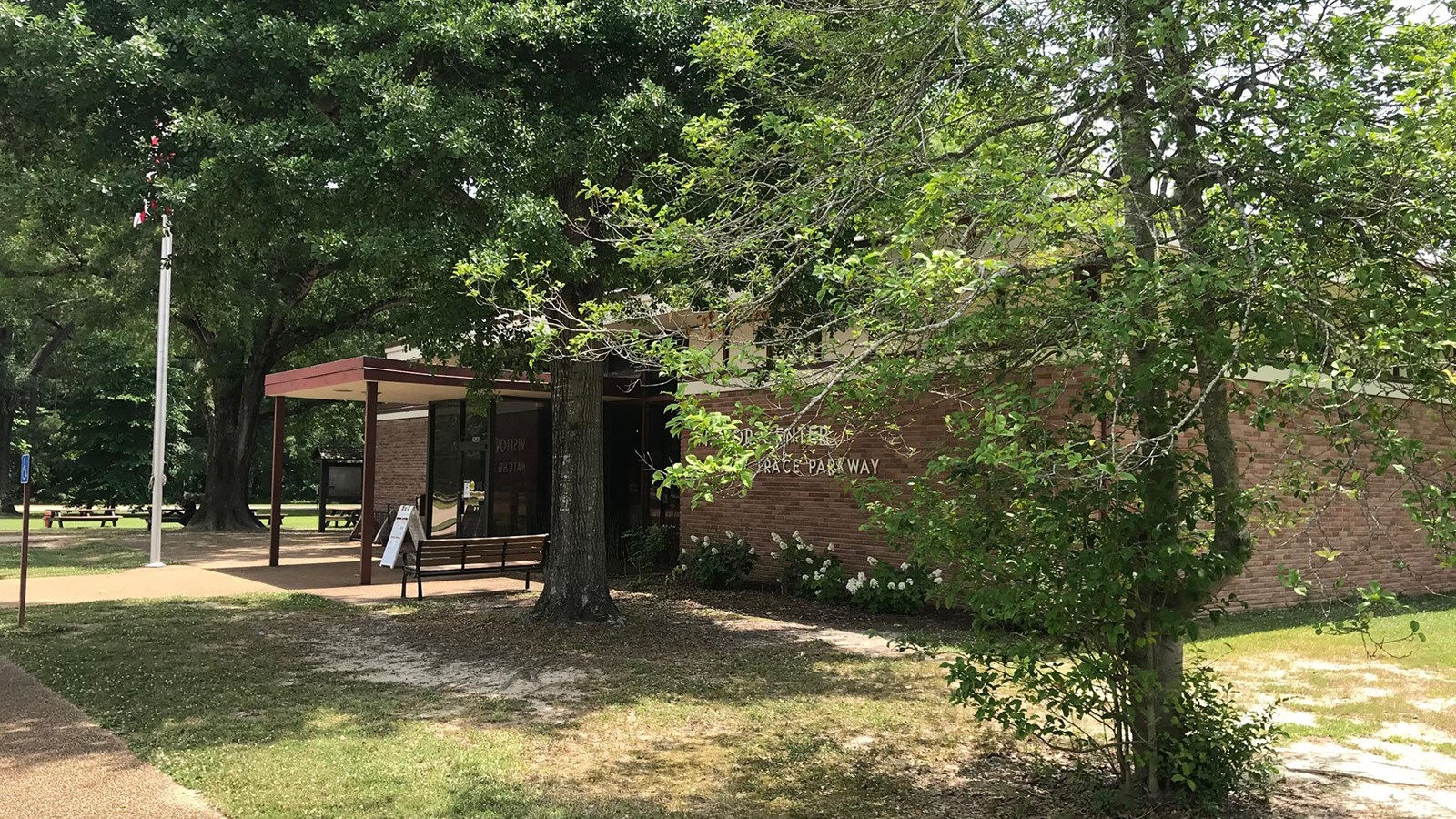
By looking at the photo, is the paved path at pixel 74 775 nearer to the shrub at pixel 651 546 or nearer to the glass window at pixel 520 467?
the shrub at pixel 651 546

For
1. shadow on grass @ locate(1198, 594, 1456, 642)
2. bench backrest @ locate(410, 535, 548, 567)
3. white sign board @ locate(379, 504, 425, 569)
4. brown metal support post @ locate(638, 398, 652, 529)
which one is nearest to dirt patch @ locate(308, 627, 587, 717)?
bench backrest @ locate(410, 535, 548, 567)

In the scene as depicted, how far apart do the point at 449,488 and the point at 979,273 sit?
58.0 ft

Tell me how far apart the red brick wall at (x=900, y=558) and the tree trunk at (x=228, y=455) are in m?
17.7

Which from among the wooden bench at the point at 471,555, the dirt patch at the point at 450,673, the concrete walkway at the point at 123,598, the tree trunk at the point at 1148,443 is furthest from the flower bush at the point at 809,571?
the tree trunk at the point at 1148,443

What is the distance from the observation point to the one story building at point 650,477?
12008 millimetres

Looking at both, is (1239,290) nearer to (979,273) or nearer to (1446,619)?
(979,273)

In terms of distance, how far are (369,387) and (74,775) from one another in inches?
375

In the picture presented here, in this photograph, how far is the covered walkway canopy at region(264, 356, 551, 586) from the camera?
47.9 ft

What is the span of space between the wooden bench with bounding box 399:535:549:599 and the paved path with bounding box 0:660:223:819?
5861 mm

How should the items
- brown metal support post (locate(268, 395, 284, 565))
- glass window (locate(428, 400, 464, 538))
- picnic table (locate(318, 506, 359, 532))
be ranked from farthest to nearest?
picnic table (locate(318, 506, 359, 532))
glass window (locate(428, 400, 464, 538))
brown metal support post (locate(268, 395, 284, 565))

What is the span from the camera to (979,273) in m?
4.56

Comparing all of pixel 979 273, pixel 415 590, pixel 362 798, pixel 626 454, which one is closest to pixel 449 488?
pixel 626 454

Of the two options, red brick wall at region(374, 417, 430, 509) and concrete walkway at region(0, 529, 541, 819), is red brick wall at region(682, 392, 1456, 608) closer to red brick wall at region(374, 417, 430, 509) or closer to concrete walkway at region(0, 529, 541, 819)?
concrete walkway at region(0, 529, 541, 819)

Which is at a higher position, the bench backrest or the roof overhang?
the roof overhang
